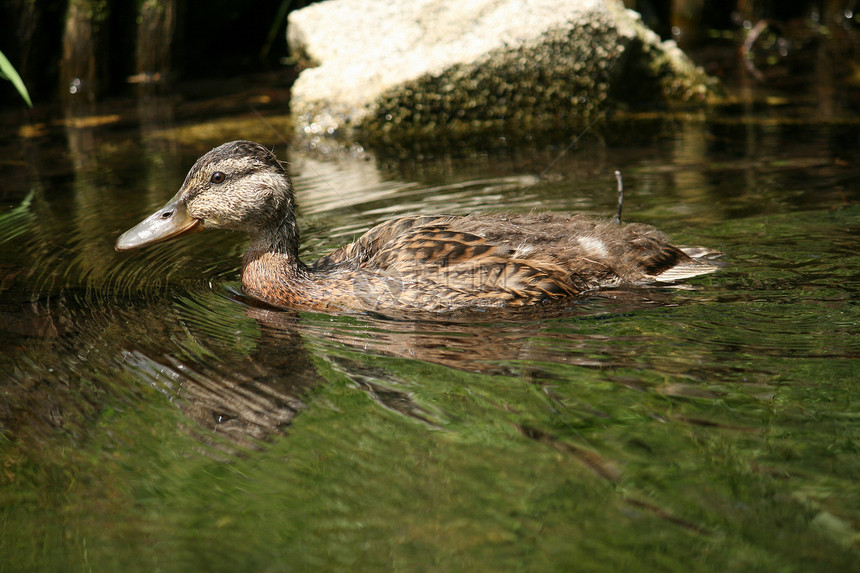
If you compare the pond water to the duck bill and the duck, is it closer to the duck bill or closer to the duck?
the duck

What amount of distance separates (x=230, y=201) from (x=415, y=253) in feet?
3.92

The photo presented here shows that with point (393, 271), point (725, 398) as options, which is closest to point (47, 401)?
point (393, 271)

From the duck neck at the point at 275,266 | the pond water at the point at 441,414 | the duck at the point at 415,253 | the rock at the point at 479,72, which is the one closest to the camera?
the pond water at the point at 441,414

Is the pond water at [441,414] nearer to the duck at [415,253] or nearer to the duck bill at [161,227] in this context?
the duck at [415,253]

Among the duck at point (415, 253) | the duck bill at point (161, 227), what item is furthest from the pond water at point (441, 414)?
the duck bill at point (161, 227)

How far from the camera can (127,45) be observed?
1204 centimetres

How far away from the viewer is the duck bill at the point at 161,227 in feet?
18.1

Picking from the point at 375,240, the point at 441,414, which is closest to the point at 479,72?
the point at 375,240

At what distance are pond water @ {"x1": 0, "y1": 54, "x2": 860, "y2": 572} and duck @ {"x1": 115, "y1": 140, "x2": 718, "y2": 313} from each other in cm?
18

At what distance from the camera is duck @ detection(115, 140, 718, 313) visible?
5.22 m

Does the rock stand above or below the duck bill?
above

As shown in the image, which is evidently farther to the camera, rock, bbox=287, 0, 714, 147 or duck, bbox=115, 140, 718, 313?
rock, bbox=287, 0, 714, 147

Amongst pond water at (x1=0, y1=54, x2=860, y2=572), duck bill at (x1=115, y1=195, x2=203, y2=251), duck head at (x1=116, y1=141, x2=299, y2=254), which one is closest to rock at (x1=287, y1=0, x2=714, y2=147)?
pond water at (x1=0, y1=54, x2=860, y2=572)

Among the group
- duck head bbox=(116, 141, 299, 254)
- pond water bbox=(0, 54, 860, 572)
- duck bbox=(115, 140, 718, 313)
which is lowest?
pond water bbox=(0, 54, 860, 572)
